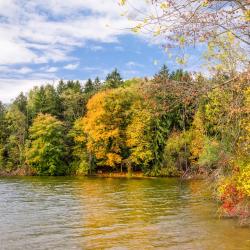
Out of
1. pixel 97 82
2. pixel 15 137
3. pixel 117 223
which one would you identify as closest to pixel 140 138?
pixel 15 137

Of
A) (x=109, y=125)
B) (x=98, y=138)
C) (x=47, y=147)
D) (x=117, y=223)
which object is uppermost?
(x=109, y=125)

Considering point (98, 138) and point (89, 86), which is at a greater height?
point (89, 86)

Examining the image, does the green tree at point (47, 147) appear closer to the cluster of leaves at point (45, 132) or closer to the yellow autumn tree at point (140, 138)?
the cluster of leaves at point (45, 132)

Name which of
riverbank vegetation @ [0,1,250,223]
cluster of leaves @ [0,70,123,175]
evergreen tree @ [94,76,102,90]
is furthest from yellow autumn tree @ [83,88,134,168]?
evergreen tree @ [94,76,102,90]

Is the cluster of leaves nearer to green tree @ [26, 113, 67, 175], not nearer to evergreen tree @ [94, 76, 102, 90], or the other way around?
green tree @ [26, 113, 67, 175]

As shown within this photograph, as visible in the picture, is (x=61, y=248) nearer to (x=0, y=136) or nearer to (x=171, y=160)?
(x=171, y=160)

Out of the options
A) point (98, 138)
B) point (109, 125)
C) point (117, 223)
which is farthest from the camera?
point (109, 125)

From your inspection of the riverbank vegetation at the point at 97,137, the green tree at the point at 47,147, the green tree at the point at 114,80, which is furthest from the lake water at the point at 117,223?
the green tree at the point at 114,80

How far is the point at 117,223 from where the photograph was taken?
2153 cm

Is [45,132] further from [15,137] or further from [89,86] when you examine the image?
[89,86]

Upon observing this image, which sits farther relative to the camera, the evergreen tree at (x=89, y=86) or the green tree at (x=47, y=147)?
the evergreen tree at (x=89, y=86)

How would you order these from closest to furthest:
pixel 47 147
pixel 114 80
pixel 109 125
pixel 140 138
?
pixel 140 138 → pixel 109 125 → pixel 47 147 → pixel 114 80

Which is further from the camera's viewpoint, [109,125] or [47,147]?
[47,147]

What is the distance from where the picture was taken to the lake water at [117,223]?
55.5 ft
